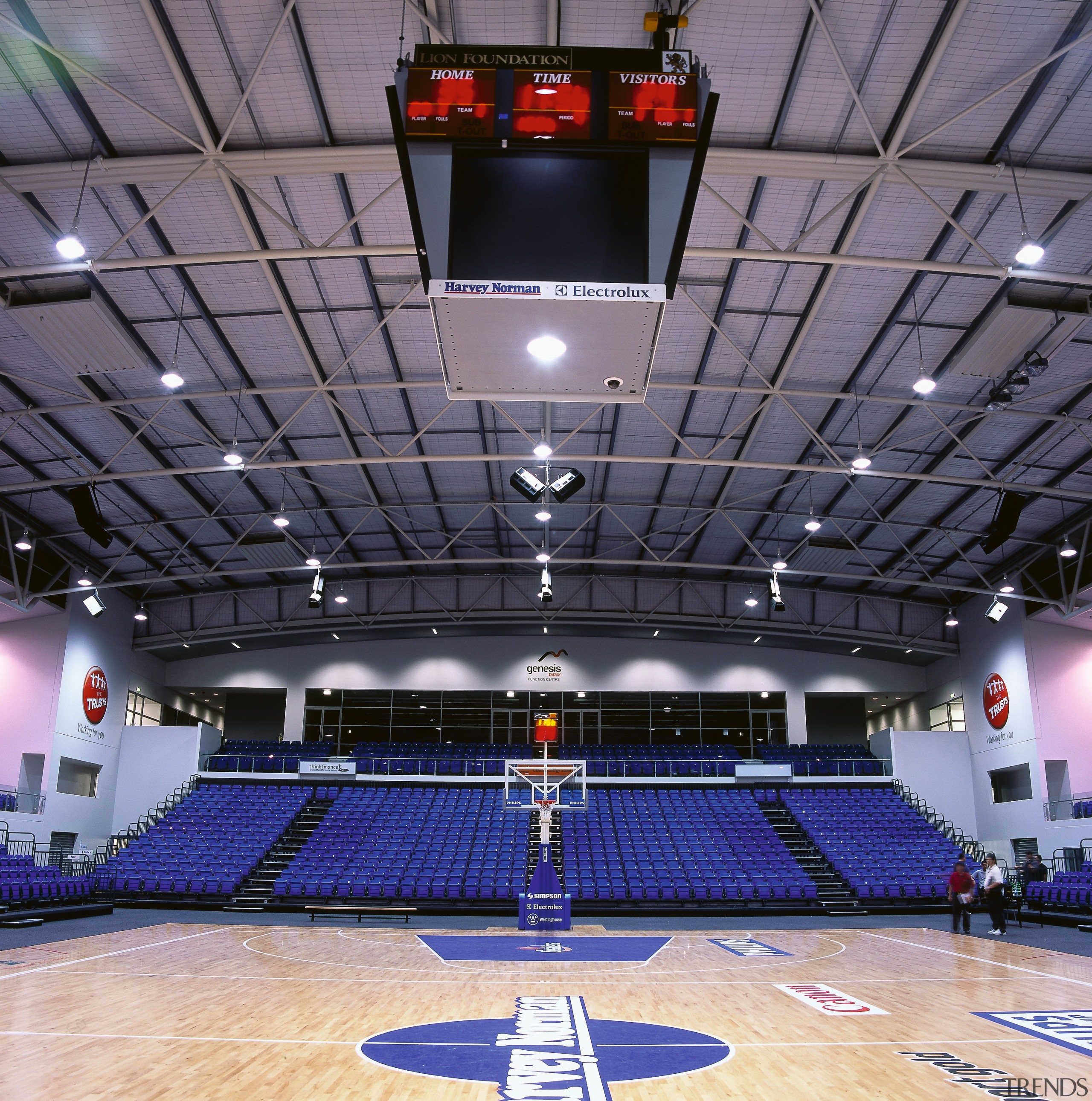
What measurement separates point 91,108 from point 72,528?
1504 centimetres

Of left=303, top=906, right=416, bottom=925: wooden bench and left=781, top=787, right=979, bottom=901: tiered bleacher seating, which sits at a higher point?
left=781, top=787, right=979, bottom=901: tiered bleacher seating

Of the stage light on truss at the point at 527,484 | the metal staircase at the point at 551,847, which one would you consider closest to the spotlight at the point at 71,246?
the stage light on truss at the point at 527,484

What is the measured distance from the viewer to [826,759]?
2927 cm

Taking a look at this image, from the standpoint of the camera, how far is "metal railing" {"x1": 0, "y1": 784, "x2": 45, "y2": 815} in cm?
2202

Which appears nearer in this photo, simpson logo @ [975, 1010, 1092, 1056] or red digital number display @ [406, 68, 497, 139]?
red digital number display @ [406, 68, 497, 139]

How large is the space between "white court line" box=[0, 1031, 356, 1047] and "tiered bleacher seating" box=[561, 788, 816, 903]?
15642 millimetres

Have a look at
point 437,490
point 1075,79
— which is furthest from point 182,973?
point 1075,79

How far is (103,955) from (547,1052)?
887 centimetres

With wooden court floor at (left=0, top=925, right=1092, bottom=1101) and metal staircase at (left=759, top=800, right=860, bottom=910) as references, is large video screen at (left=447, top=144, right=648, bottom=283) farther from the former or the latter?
metal staircase at (left=759, top=800, right=860, bottom=910)

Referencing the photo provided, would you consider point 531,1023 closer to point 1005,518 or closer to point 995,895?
point 995,895

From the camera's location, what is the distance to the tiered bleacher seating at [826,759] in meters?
28.9

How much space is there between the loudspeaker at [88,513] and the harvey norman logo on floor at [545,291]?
16.0 m

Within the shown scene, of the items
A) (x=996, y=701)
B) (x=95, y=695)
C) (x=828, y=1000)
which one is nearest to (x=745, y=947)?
(x=828, y=1000)

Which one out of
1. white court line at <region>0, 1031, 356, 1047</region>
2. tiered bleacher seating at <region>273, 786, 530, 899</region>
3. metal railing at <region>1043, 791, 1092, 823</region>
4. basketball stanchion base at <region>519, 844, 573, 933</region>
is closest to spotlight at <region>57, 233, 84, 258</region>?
white court line at <region>0, 1031, 356, 1047</region>
